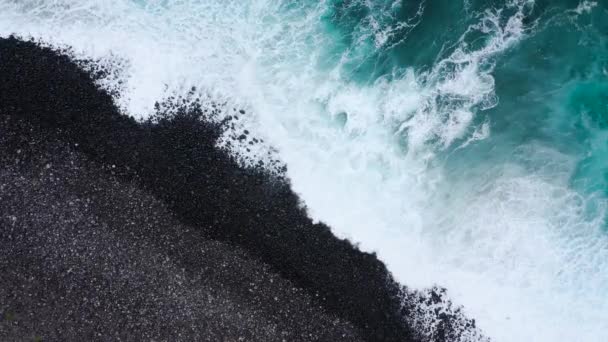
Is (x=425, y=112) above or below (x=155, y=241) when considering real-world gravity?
above

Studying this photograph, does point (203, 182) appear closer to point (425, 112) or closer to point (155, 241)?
point (155, 241)

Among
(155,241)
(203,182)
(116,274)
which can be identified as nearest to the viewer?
(116,274)

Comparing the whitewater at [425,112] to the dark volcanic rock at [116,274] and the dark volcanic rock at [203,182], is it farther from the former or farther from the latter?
the dark volcanic rock at [116,274]

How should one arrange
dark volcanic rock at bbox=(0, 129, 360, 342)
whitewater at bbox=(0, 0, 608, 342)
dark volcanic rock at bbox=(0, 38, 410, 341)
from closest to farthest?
dark volcanic rock at bbox=(0, 129, 360, 342) < dark volcanic rock at bbox=(0, 38, 410, 341) < whitewater at bbox=(0, 0, 608, 342)

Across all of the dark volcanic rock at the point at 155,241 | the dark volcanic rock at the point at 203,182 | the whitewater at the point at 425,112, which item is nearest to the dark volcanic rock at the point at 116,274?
the dark volcanic rock at the point at 155,241

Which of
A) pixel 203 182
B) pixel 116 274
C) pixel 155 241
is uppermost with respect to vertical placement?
pixel 203 182

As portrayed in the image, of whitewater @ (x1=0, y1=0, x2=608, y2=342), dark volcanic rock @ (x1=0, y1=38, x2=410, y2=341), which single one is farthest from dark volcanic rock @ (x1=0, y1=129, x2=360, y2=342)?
whitewater @ (x1=0, y1=0, x2=608, y2=342)

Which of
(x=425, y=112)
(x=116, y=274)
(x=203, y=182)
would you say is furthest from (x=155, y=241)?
(x=425, y=112)

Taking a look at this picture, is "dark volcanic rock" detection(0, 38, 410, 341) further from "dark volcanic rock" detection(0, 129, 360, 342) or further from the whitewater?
the whitewater
